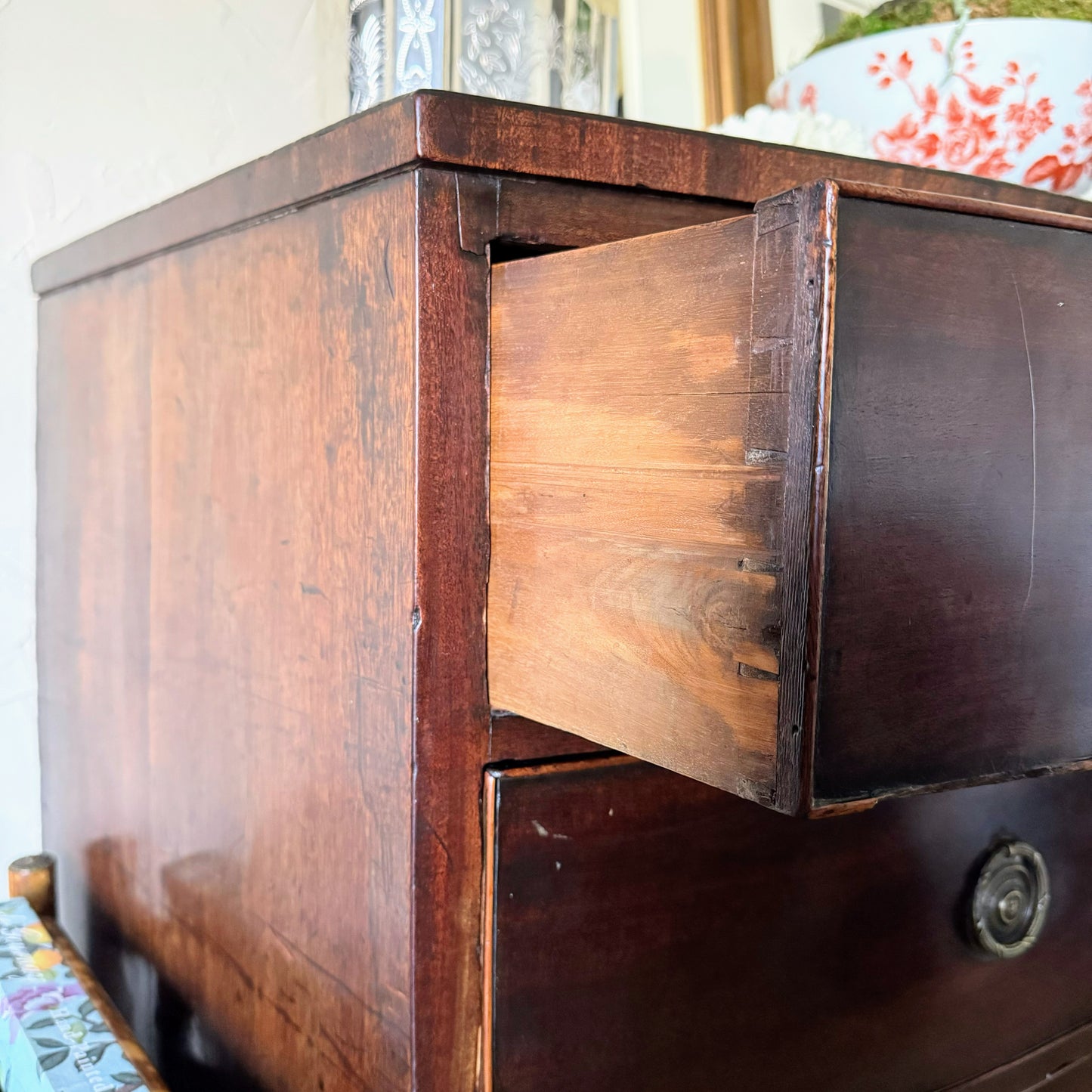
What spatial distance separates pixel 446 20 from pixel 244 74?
25 cm

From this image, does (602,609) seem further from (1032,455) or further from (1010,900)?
(1010,900)

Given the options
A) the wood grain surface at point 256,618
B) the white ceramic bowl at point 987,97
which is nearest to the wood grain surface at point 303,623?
the wood grain surface at point 256,618

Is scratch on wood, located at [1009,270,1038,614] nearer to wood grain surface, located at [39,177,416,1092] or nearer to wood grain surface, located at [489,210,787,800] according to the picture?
wood grain surface, located at [489,210,787,800]

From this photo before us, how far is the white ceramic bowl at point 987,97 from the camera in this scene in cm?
61

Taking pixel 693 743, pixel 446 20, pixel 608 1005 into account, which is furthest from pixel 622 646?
pixel 446 20

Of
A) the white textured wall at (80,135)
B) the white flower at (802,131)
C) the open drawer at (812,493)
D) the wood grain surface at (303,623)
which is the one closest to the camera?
the open drawer at (812,493)

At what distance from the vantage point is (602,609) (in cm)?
38

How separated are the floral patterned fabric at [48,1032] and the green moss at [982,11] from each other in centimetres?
71

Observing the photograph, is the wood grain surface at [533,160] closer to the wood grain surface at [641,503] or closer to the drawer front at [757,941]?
the wood grain surface at [641,503]

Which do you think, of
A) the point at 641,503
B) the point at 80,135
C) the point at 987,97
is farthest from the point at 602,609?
the point at 80,135

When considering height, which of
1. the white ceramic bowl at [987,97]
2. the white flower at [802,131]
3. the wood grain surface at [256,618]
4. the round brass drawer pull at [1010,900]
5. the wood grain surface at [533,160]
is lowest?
the round brass drawer pull at [1010,900]

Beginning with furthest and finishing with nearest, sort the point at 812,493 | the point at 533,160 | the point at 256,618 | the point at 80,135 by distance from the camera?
the point at 80,135 → the point at 256,618 → the point at 533,160 → the point at 812,493

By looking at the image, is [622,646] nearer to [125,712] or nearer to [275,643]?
[275,643]

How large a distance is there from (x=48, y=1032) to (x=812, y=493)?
1.60ft
